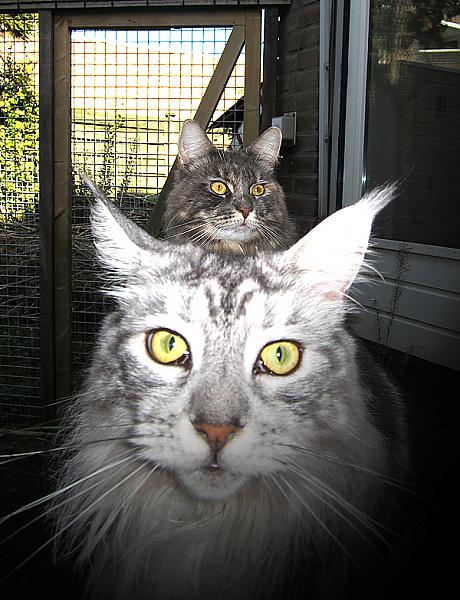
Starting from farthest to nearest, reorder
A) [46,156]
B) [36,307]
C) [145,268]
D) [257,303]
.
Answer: [36,307] < [46,156] < [145,268] < [257,303]

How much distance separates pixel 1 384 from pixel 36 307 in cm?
56

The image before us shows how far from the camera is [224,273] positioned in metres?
1.02

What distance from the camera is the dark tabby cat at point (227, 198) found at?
78.9 inches

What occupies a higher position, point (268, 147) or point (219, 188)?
point (268, 147)

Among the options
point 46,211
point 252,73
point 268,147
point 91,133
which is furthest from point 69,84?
Answer: point 268,147

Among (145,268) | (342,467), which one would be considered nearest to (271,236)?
(145,268)

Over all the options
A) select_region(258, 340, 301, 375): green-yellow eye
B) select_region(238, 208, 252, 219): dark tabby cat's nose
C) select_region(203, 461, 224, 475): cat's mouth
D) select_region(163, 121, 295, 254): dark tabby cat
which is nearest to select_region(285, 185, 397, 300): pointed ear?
select_region(258, 340, 301, 375): green-yellow eye

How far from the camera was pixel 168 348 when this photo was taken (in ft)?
3.04

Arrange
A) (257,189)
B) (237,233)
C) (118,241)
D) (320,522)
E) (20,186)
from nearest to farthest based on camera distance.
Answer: (320,522) → (118,241) → (237,233) → (257,189) → (20,186)

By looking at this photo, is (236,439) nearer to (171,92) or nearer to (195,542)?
(195,542)

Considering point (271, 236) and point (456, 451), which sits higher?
point (271, 236)

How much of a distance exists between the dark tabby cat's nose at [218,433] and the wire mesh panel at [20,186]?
9.61 ft

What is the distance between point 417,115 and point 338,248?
69.2 inches

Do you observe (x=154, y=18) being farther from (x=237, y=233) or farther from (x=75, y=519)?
(x=75, y=519)
